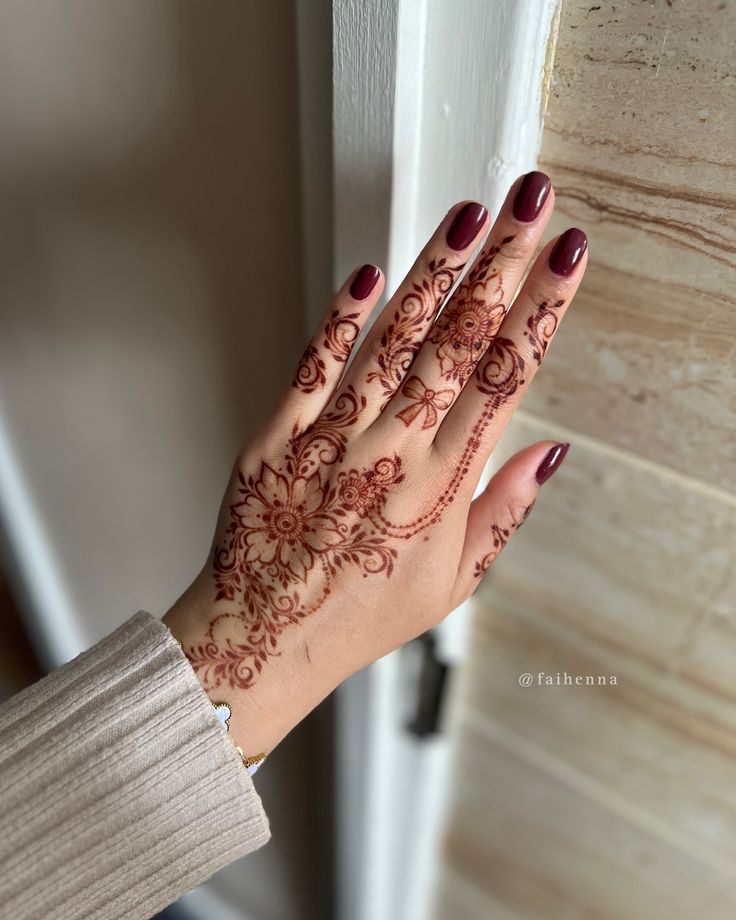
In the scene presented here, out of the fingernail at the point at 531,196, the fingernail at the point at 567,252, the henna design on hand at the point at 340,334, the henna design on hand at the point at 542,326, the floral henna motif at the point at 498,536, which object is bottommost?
the floral henna motif at the point at 498,536

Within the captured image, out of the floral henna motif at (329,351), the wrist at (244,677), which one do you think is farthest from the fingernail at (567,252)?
the wrist at (244,677)

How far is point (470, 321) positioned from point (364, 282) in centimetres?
6

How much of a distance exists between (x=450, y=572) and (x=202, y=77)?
1.09ft

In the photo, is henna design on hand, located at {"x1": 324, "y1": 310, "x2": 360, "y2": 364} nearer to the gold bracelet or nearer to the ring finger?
the ring finger

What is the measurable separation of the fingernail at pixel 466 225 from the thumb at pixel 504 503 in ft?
0.44

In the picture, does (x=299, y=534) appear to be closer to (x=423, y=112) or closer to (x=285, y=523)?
(x=285, y=523)

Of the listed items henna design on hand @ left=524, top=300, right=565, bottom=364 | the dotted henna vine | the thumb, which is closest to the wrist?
the dotted henna vine

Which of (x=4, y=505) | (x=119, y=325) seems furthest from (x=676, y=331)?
(x=4, y=505)

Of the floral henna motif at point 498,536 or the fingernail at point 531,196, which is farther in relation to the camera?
the floral henna motif at point 498,536

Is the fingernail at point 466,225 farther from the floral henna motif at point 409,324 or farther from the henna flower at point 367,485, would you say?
the henna flower at point 367,485

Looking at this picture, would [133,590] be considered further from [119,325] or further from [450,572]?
[450,572]

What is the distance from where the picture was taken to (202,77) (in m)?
0.43

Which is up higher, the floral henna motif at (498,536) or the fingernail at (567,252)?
the fingernail at (567,252)

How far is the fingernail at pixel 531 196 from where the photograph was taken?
0.34 m
